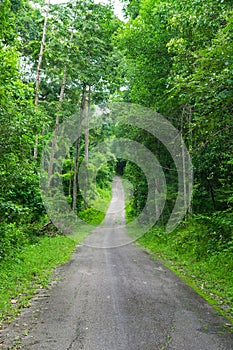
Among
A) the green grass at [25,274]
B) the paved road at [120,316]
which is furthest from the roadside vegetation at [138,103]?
the paved road at [120,316]

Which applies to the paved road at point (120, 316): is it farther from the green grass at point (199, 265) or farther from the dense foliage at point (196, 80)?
the dense foliage at point (196, 80)

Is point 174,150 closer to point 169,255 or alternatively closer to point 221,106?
point 169,255

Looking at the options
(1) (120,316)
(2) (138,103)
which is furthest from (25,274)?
(2) (138,103)

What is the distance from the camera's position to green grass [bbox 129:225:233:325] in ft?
21.6

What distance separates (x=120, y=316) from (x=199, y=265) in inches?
190

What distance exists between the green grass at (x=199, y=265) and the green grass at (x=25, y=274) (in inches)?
140

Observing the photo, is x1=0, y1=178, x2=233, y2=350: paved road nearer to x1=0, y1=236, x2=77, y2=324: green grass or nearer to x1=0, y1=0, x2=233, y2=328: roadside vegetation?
x1=0, y1=236, x2=77, y2=324: green grass

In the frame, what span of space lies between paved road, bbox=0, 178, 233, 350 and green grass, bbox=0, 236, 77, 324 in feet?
1.18

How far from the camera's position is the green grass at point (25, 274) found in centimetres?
591

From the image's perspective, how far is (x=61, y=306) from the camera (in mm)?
5730

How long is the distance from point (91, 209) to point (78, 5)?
14901mm

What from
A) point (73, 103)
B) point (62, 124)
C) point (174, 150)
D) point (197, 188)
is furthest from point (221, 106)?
point (62, 124)

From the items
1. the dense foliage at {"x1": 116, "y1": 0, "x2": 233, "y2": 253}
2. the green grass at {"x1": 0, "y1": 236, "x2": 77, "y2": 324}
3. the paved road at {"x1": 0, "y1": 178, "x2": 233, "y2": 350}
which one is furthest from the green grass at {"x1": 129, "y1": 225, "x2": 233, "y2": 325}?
the green grass at {"x1": 0, "y1": 236, "x2": 77, "y2": 324}

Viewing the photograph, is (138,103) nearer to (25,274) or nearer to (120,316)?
(25,274)
